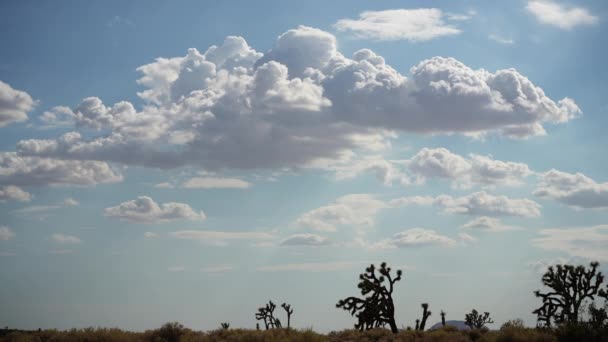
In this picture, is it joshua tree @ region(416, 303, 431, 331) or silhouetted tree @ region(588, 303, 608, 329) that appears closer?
silhouetted tree @ region(588, 303, 608, 329)

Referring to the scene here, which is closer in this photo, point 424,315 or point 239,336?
point 239,336

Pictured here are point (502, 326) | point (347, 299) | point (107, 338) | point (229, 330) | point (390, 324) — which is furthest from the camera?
point (347, 299)

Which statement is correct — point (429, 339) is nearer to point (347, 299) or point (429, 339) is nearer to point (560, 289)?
point (347, 299)

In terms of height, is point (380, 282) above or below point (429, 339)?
above

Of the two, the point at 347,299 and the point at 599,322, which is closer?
the point at 599,322

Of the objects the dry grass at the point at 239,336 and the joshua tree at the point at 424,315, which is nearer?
the dry grass at the point at 239,336

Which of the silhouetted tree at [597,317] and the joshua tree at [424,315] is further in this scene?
the joshua tree at [424,315]

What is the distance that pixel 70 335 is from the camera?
1126 inches

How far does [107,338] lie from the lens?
28.0 m

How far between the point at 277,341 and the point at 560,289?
29.2 meters

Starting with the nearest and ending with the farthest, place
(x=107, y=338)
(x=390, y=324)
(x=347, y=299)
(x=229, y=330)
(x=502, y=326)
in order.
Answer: (x=107, y=338)
(x=502, y=326)
(x=229, y=330)
(x=390, y=324)
(x=347, y=299)

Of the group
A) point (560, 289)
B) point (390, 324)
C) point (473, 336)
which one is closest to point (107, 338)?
point (473, 336)

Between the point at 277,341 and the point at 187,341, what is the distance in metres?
4.47

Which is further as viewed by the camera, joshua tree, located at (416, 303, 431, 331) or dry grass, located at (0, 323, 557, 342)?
joshua tree, located at (416, 303, 431, 331)
